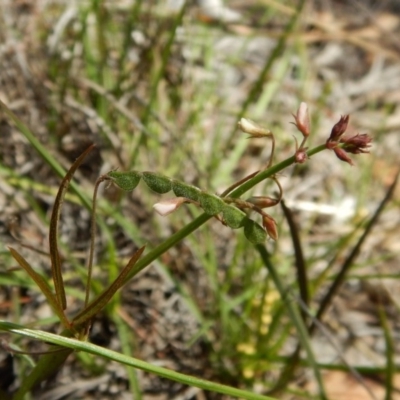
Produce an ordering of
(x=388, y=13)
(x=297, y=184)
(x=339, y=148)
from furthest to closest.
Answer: (x=388, y=13)
(x=297, y=184)
(x=339, y=148)

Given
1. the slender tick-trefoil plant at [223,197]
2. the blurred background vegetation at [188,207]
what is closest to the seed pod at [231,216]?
the slender tick-trefoil plant at [223,197]

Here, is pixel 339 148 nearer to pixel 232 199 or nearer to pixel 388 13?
pixel 232 199

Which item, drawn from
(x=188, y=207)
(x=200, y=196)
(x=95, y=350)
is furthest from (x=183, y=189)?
(x=188, y=207)

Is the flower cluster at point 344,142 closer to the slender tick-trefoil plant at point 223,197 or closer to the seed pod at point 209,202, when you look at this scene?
the slender tick-trefoil plant at point 223,197

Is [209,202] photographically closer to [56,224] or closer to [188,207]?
[56,224]

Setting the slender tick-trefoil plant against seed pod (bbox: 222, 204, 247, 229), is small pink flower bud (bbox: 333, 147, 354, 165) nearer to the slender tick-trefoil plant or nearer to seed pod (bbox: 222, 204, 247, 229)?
the slender tick-trefoil plant

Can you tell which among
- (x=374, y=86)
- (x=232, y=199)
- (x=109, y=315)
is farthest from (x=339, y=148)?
(x=374, y=86)

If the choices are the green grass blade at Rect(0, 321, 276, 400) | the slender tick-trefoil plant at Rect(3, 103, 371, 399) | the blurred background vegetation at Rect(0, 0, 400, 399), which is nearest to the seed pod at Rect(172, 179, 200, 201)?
the slender tick-trefoil plant at Rect(3, 103, 371, 399)
